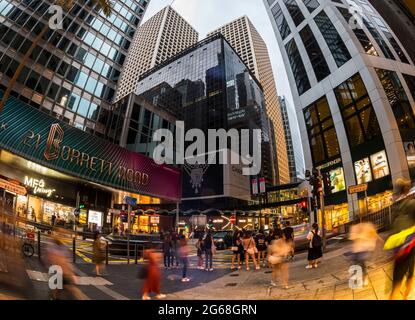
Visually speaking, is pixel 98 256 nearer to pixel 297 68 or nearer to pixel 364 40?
pixel 364 40

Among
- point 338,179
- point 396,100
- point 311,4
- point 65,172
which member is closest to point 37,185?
point 65,172

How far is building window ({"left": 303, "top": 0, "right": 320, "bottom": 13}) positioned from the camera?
73.8ft

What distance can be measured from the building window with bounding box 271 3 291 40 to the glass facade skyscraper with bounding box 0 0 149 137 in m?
16.9

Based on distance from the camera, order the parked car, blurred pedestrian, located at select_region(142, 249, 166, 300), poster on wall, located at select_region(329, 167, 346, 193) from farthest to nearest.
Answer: poster on wall, located at select_region(329, 167, 346, 193), the parked car, blurred pedestrian, located at select_region(142, 249, 166, 300)

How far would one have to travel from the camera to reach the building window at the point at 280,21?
85.8ft

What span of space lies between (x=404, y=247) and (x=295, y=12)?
28.4m

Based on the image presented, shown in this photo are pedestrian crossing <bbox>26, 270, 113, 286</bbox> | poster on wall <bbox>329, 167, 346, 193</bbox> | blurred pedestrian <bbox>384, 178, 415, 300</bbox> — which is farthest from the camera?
poster on wall <bbox>329, 167, 346, 193</bbox>

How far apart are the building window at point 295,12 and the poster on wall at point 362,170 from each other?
1575 cm

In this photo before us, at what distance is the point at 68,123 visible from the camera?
64.7 ft

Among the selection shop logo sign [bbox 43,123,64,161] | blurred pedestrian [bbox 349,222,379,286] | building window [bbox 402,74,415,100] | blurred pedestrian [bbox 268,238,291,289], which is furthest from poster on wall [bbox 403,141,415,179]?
shop logo sign [bbox 43,123,64,161]

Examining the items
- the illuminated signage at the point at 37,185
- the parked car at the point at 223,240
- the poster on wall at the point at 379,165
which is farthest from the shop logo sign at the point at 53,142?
the poster on wall at the point at 379,165

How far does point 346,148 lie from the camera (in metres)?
18.2

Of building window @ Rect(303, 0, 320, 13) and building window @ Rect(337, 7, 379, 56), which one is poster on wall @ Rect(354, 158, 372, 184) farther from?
building window @ Rect(303, 0, 320, 13)

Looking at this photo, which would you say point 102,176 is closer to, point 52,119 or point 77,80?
point 52,119
